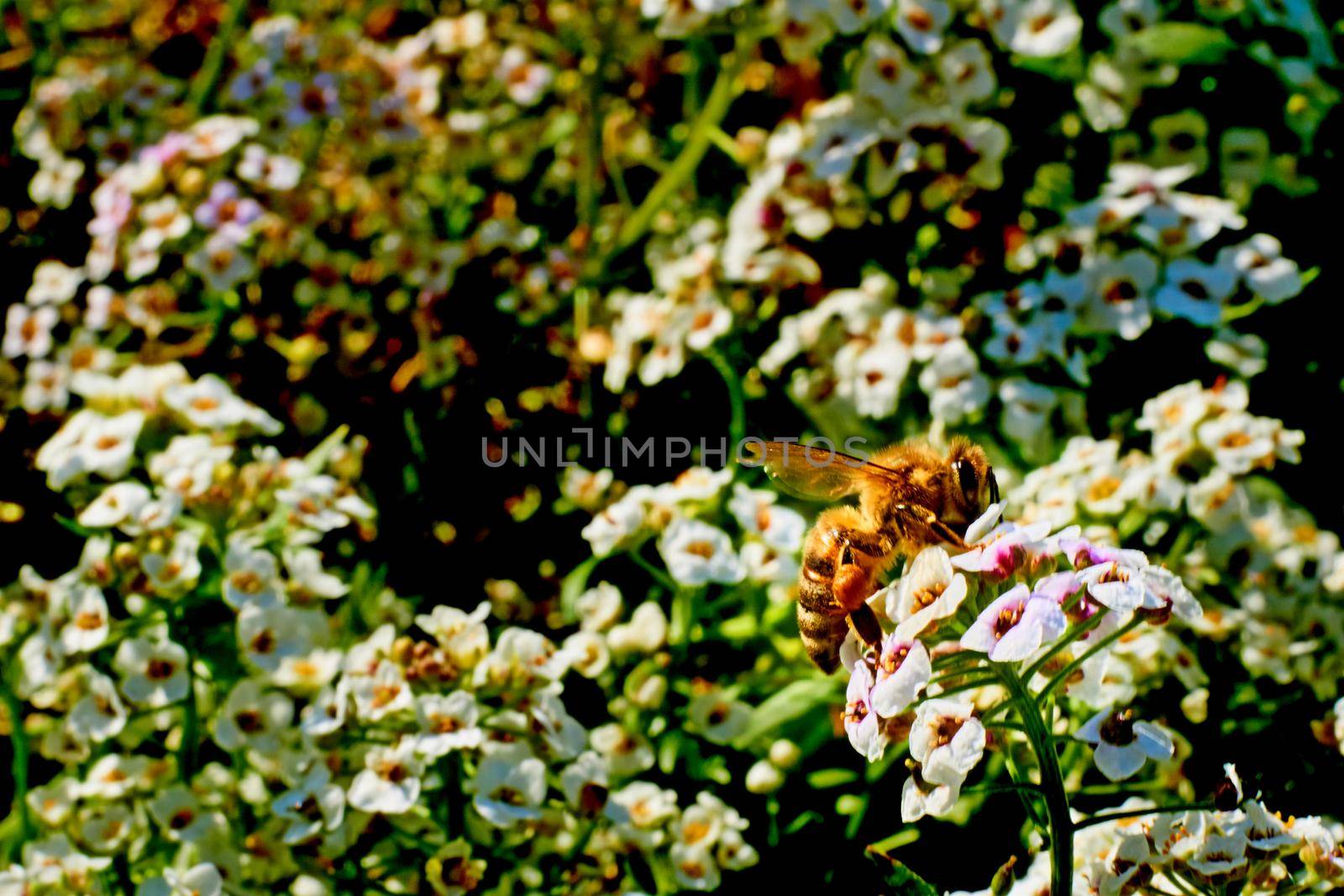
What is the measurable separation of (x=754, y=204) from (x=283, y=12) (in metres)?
1.84

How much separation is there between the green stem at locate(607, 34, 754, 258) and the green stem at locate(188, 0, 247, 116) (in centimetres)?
119

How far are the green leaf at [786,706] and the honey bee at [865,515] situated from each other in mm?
513

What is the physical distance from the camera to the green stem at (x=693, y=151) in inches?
128

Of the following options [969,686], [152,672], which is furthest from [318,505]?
[969,686]

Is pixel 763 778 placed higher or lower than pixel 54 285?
lower

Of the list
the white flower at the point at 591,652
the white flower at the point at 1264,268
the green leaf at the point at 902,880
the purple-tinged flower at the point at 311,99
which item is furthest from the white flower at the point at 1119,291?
the purple-tinged flower at the point at 311,99

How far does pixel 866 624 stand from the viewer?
5.51ft

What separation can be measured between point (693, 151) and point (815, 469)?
1727 millimetres

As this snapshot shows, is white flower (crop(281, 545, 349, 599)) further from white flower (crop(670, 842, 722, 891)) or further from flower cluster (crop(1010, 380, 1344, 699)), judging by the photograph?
flower cluster (crop(1010, 380, 1344, 699))

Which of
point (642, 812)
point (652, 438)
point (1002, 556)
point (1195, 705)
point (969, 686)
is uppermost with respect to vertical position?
point (1002, 556)

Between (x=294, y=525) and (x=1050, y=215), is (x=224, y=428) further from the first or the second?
(x=1050, y=215)

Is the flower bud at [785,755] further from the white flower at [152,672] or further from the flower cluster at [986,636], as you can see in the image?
the white flower at [152,672]

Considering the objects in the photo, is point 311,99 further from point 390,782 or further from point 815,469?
point 815,469

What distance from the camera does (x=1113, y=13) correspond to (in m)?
2.98
